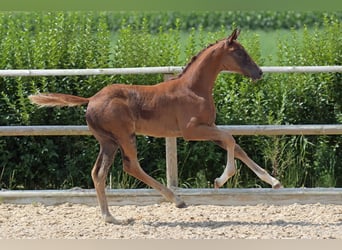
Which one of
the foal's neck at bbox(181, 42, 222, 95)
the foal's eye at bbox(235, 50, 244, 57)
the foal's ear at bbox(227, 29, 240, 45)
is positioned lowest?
the foal's neck at bbox(181, 42, 222, 95)

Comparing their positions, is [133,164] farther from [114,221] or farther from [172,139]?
[172,139]

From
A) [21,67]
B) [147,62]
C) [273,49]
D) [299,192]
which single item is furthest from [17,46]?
[273,49]

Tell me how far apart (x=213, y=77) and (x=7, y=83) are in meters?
2.73

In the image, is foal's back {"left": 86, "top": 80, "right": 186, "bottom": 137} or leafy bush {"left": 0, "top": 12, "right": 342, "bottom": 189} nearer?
foal's back {"left": 86, "top": 80, "right": 186, "bottom": 137}

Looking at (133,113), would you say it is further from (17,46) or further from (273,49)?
(273,49)

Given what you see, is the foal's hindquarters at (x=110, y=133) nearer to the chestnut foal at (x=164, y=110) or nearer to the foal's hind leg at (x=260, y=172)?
the chestnut foal at (x=164, y=110)

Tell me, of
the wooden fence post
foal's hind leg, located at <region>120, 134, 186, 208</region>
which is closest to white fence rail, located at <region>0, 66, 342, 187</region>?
the wooden fence post

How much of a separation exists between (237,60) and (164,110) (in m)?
0.69

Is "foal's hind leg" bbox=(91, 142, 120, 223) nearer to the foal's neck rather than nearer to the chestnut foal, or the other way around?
the chestnut foal

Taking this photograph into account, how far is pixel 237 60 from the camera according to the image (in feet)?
17.3

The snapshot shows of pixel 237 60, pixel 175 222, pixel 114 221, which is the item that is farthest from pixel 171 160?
pixel 237 60

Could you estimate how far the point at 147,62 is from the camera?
7352 mm

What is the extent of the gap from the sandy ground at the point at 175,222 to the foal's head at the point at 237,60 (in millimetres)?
1193

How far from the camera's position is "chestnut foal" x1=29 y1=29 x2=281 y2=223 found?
5172 millimetres
